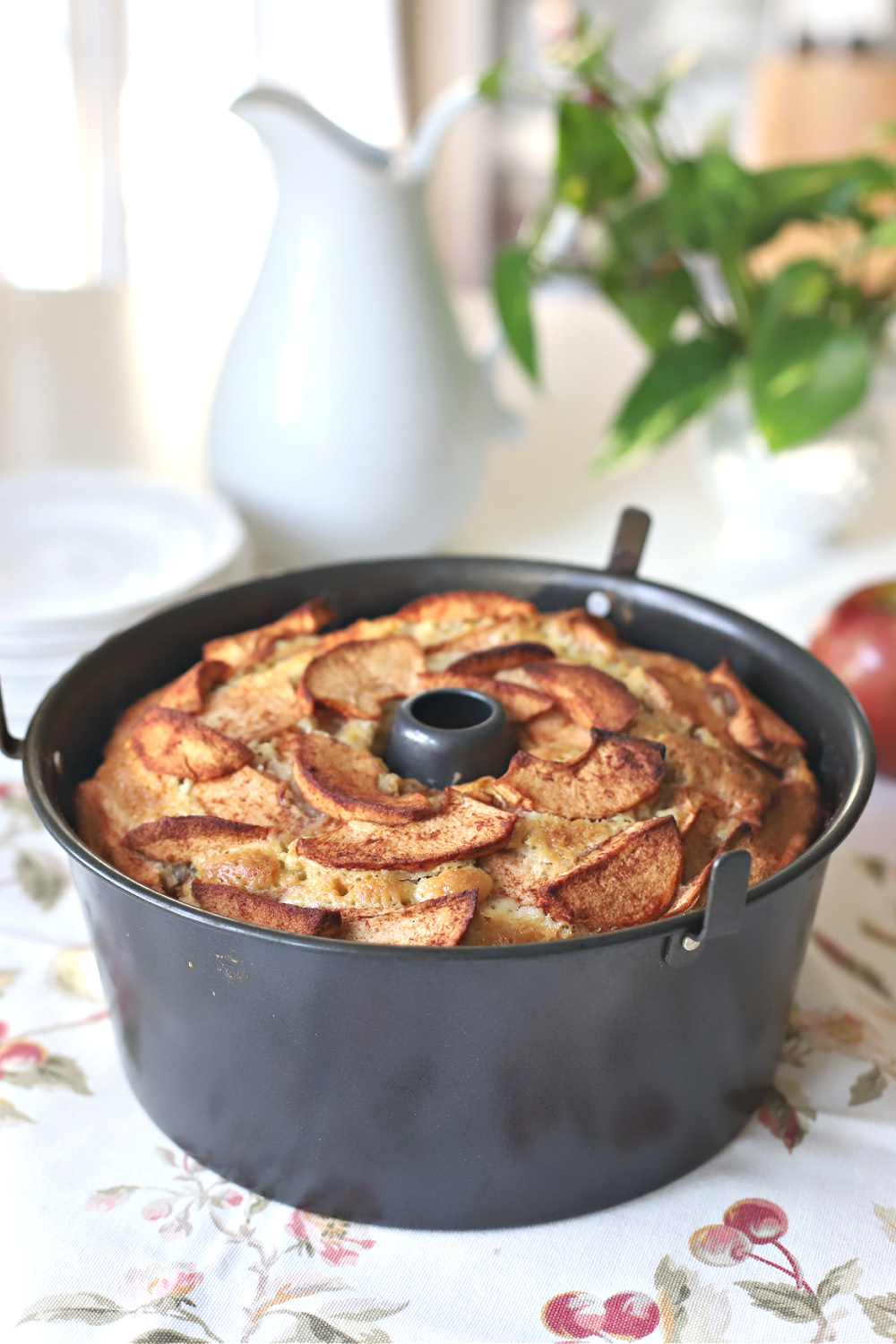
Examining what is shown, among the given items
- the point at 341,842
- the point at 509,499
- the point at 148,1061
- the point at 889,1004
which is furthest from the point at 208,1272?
the point at 509,499

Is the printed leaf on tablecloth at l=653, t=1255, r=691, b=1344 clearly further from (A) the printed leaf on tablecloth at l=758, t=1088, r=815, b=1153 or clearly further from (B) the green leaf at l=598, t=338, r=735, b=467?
(B) the green leaf at l=598, t=338, r=735, b=467

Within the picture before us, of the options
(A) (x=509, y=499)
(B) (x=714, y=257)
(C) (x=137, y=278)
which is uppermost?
(B) (x=714, y=257)

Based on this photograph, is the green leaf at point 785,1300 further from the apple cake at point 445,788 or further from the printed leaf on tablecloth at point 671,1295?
the apple cake at point 445,788

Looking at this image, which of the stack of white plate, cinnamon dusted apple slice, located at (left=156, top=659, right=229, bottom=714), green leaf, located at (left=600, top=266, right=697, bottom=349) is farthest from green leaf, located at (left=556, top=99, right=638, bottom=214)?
cinnamon dusted apple slice, located at (left=156, top=659, right=229, bottom=714)

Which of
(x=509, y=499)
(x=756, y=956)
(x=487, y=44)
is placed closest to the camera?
(x=756, y=956)

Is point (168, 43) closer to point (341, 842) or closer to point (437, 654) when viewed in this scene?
point (437, 654)

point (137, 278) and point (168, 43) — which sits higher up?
point (168, 43)

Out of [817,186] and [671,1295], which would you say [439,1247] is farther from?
[817,186]
